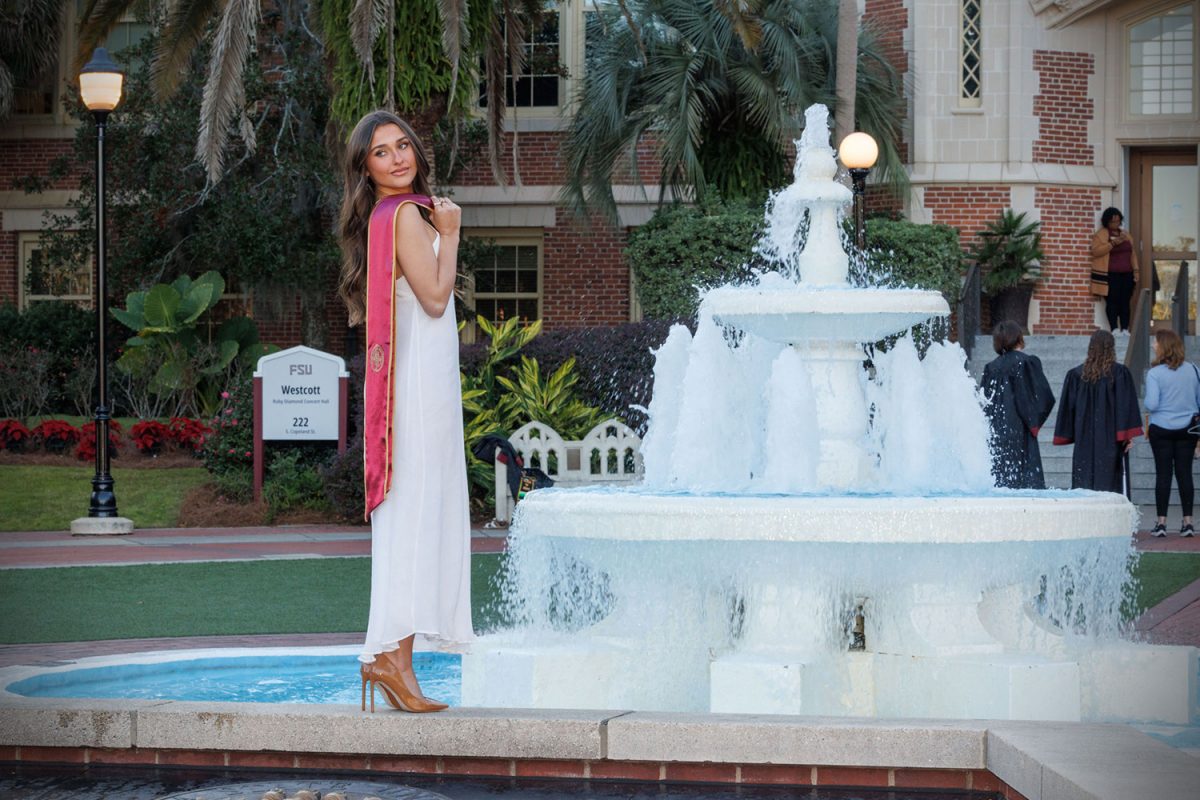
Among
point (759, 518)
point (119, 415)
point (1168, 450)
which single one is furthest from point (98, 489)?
point (759, 518)

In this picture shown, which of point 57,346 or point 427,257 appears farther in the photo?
point 57,346

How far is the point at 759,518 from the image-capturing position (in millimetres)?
5992

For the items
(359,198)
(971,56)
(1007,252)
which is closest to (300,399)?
(1007,252)

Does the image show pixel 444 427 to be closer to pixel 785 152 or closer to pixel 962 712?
pixel 962 712

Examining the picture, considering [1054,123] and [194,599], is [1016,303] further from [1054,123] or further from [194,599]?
[194,599]

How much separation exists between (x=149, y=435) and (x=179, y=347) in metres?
1.96

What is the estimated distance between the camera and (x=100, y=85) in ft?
52.2

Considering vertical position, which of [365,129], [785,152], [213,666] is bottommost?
[213,666]

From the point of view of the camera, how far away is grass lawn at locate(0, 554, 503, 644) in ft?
31.8

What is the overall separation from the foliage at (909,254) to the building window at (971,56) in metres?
3.41

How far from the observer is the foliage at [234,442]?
17.6m

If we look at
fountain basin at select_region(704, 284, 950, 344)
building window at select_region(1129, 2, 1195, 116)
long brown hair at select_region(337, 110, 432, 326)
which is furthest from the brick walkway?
building window at select_region(1129, 2, 1195, 116)

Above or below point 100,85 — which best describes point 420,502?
below

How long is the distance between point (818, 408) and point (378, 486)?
355 centimetres
